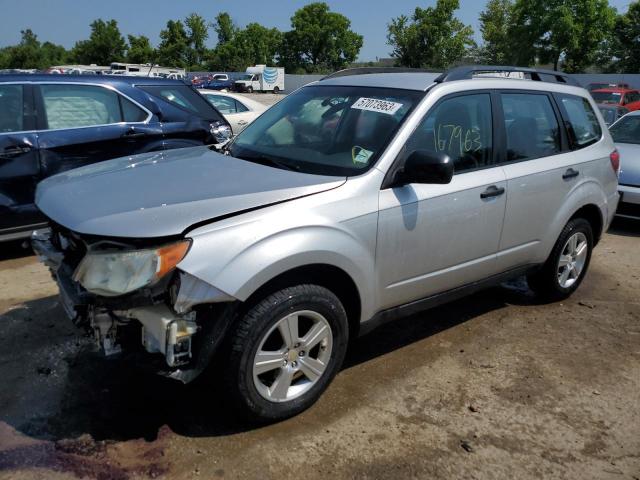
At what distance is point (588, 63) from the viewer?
42.9 m

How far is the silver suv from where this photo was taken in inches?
103

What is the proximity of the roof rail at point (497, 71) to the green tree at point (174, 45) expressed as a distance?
81286mm

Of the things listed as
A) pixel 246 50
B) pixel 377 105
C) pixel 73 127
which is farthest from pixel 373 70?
pixel 246 50

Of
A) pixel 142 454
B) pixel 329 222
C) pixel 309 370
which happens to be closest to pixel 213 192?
pixel 329 222

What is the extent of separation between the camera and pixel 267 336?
2852 millimetres

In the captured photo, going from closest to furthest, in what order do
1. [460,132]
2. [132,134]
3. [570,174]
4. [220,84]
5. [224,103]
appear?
[460,132], [570,174], [132,134], [224,103], [220,84]

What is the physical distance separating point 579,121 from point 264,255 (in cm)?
330

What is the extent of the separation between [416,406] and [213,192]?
1656 millimetres

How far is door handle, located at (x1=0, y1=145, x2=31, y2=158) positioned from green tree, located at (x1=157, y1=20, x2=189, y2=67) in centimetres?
7988

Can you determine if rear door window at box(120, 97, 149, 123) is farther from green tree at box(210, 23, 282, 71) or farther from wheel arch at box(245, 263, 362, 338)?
green tree at box(210, 23, 282, 71)

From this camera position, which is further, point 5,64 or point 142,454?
point 5,64

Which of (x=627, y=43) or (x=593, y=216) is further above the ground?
(x=627, y=43)

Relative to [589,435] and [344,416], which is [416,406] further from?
[589,435]

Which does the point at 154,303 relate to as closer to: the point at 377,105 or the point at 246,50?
the point at 377,105
